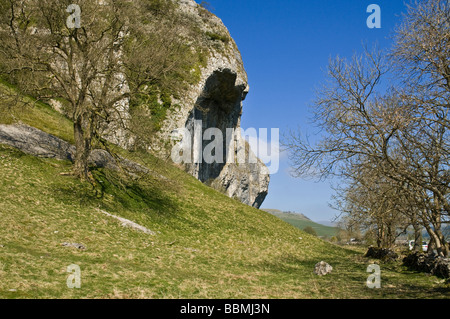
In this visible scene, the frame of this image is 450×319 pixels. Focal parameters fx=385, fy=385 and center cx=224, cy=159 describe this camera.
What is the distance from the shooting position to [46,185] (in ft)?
68.3

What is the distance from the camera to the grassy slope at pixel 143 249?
A: 10961 millimetres

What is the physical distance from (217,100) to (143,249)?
4419 centimetres

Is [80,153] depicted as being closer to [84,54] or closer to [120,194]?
[120,194]

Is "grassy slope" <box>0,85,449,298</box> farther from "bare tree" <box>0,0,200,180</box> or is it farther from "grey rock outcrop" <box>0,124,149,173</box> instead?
"bare tree" <box>0,0,200,180</box>

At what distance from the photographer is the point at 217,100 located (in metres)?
59.2

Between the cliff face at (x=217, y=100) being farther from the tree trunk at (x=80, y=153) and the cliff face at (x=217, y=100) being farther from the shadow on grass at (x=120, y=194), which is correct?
the tree trunk at (x=80, y=153)

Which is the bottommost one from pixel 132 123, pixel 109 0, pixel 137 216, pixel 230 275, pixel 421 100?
pixel 230 275

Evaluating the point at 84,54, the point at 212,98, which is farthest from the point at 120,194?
the point at 212,98

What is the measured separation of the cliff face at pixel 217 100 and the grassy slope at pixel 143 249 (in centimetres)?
1600

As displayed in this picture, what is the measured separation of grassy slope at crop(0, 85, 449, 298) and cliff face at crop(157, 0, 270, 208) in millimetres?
15999

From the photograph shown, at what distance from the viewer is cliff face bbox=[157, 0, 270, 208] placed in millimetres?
48250
